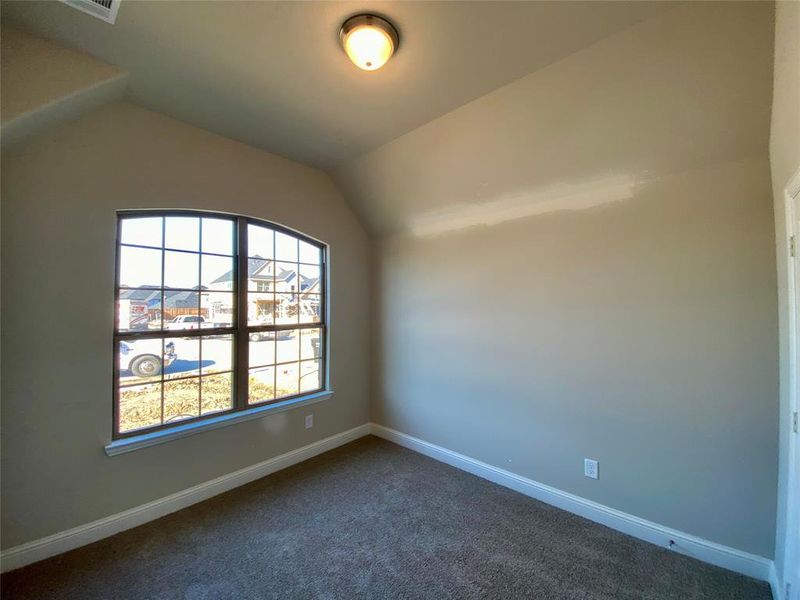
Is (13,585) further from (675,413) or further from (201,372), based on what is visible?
(675,413)

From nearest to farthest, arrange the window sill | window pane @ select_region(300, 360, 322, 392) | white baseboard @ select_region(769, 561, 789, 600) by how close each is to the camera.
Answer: white baseboard @ select_region(769, 561, 789, 600)
the window sill
window pane @ select_region(300, 360, 322, 392)

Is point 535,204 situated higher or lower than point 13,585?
higher

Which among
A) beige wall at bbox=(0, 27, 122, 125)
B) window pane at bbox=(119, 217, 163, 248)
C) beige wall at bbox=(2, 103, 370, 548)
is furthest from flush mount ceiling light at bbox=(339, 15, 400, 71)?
window pane at bbox=(119, 217, 163, 248)

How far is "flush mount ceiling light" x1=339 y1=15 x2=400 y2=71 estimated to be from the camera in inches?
61.6

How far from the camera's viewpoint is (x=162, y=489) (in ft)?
7.80

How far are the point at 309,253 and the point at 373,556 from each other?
2.59 metres

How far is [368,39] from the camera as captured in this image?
1605mm

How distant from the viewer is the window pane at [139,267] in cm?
230

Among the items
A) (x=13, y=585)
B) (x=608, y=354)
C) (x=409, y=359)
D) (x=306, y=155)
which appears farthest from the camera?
(x=409, y=359)

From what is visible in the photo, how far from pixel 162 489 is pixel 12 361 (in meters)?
1.23

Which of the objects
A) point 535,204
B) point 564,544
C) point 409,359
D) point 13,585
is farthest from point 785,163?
point 13,585

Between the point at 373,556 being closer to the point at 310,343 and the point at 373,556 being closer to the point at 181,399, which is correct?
the point at 181,399

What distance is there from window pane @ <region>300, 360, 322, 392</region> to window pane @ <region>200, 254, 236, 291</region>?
3.52ft

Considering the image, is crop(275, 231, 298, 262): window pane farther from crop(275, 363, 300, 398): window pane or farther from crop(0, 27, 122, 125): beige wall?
crop(0, 27, 122, 125): beige wall
